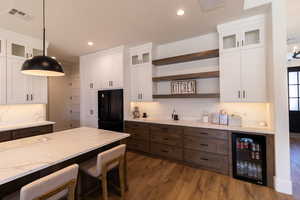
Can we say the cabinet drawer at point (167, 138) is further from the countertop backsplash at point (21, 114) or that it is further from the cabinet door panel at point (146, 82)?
the countertop backsplash at point (21, 114)

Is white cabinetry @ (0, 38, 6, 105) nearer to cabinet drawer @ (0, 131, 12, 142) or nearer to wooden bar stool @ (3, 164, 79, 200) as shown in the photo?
cabinet drawer @ (0, 131, 12, 142)

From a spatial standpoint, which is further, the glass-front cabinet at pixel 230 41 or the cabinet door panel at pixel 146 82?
the cabinet door panel at pixel 146 82

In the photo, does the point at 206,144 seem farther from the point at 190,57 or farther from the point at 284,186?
the point at 190,57

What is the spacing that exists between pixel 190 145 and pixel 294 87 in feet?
16.3

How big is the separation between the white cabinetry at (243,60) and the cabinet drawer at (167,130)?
1.10 metres

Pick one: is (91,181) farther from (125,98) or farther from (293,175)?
(293,175)

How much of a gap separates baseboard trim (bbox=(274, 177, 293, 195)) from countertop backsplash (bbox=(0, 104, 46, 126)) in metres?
5.05

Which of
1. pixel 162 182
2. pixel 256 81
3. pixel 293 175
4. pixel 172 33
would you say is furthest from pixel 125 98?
pixel 293 175

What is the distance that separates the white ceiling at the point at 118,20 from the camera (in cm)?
212

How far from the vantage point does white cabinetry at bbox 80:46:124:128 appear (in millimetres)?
3848

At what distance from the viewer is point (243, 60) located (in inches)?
101

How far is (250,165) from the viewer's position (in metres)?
2.42

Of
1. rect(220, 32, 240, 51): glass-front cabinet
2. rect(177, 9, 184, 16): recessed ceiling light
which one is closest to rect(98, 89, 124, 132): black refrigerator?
rect(177, 9, 184, 16): recessed ceiling light

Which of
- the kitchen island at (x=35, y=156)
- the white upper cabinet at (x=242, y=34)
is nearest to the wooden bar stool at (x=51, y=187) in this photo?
the kitchen island at (x=35, y=156)
